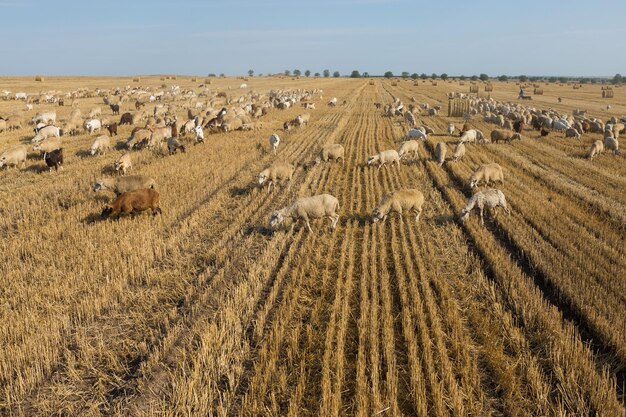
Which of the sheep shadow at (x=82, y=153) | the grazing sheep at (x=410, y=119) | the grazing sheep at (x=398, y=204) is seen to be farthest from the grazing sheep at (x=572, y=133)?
the sheep shadow at (x=82, y=153)

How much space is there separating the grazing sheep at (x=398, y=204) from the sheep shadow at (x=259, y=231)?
325 cm

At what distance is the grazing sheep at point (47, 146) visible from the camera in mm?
21953

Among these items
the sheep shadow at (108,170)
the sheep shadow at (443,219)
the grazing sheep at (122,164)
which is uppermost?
the grazing sheep at (122,164)

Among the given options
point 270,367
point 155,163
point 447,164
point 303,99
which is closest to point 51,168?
point 155,163

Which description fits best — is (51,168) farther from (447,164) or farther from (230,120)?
(447,164)

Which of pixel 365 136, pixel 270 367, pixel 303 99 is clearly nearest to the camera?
pixel 270 367

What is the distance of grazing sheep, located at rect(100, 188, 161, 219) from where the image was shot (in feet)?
42.0

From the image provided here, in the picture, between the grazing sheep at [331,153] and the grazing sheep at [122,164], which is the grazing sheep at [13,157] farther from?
the grazing sheep at [331,153]

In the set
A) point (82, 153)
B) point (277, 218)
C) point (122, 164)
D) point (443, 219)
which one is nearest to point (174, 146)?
point (82, 153)

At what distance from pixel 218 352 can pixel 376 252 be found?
17.2 feet

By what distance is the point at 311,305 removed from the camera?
27.5ft

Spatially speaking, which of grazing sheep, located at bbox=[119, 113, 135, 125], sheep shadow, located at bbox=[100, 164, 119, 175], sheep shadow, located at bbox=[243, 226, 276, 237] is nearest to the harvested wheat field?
sheep shadow, located at bbox=[243, 226, 276, 237]

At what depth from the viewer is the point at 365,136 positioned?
1176 inches

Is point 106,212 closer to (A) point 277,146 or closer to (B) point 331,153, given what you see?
(B) point 331,153
